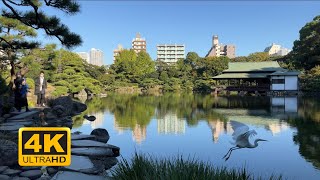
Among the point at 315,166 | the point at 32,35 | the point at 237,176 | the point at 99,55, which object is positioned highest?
the point at 99,55

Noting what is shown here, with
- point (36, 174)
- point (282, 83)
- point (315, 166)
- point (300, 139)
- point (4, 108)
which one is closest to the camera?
point (36, 174)

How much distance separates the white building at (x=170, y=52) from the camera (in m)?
119

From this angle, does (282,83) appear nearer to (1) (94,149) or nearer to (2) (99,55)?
(1) (94,149)

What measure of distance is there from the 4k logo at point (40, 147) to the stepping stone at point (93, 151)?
4493 millimetres

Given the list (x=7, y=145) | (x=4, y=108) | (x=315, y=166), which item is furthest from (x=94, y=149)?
(x=4, y=108)

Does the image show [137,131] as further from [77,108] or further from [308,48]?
[308,48]

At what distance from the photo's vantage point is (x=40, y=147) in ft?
5.72

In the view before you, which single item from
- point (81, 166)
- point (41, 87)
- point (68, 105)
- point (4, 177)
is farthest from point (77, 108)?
point (4, 177)

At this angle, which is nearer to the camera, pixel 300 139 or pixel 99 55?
pixel 300 139

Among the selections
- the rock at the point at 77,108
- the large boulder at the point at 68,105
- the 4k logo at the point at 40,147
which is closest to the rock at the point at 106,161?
the 4k logo at the point at 40,147

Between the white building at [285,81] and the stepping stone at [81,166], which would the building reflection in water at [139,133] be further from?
the white building at [285,81]

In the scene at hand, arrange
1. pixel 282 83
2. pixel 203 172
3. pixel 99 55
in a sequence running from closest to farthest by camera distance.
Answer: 1. pixel 203 172
2. pixel 282 83
3. pixel 99 55

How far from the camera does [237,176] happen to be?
3.91 meters

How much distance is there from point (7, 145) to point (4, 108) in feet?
18.3
